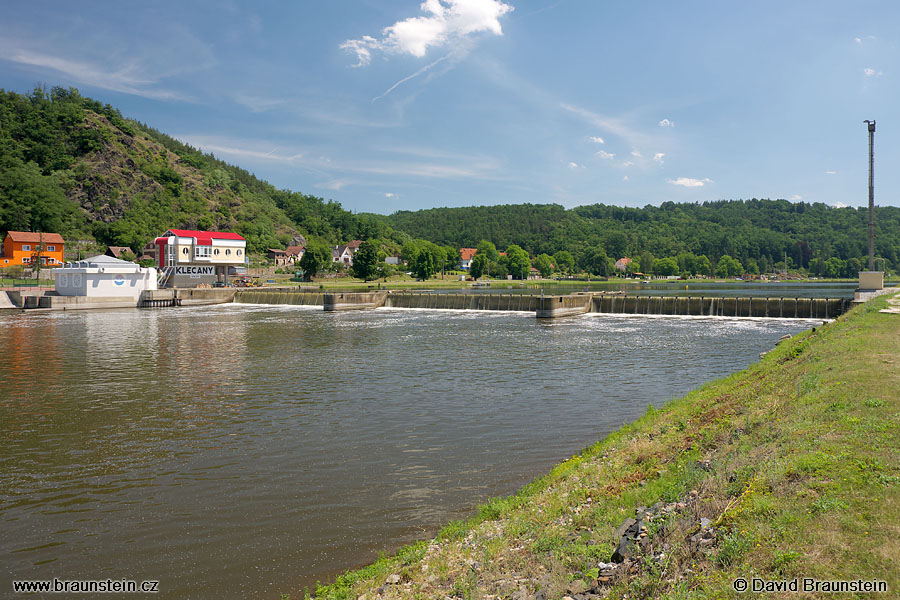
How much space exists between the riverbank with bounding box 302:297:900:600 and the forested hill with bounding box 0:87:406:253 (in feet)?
456

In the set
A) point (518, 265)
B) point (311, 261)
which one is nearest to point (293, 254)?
point (311, 261)

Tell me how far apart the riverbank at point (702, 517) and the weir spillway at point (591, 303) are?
42.4 m

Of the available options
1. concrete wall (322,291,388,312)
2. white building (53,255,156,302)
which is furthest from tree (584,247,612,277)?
white building (53,255,156,302)

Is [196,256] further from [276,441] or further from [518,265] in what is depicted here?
[518,265]

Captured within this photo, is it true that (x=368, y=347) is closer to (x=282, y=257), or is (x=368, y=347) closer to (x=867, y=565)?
(x=867, y=565)

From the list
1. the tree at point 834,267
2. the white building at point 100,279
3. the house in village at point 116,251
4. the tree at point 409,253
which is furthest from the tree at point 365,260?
the tree at point 834,267

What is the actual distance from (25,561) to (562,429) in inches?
483

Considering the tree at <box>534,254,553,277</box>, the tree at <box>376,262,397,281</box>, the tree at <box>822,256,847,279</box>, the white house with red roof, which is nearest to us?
the white house with red roof

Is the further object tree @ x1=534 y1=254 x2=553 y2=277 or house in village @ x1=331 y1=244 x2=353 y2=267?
tree @ x1=534 y1=254 x2=553 y2=277

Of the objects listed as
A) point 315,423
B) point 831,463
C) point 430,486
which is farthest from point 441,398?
point 831,463

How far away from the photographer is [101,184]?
5635 inches

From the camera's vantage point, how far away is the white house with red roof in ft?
302

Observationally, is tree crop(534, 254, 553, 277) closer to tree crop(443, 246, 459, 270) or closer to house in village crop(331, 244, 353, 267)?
tree crop(443, 246, 459, 270)

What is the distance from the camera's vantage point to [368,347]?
34.4 meters
